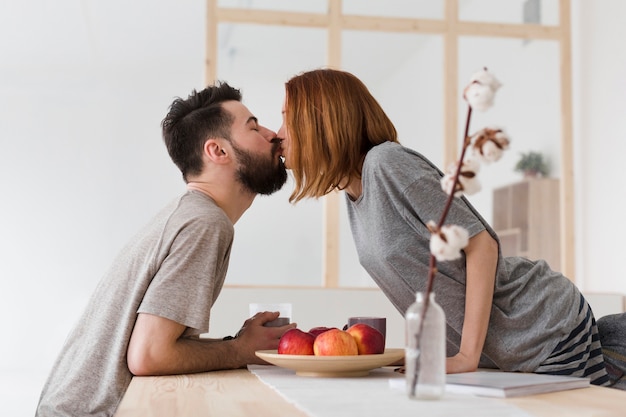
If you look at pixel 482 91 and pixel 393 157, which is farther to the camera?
pixel 393 157

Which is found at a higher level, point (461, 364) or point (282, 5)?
point (282, 5)

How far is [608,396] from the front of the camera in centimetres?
120

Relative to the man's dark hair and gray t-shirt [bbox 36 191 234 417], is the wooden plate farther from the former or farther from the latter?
the man's dark hair

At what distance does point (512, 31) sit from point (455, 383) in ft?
15.1

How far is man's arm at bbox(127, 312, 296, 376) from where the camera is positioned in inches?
59.7

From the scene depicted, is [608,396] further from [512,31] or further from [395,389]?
[512,31]

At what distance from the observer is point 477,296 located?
1478 mm

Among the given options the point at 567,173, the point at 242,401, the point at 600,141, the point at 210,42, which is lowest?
the point at 242,401

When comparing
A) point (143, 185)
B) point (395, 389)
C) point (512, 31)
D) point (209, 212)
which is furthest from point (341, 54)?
point (395, 389)

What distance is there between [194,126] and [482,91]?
1183 mm

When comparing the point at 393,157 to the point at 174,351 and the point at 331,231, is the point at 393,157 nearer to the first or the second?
the point at 174,351

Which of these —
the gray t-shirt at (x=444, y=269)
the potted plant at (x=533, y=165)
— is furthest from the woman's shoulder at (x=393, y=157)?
the potted plant at (x=533, y=165)

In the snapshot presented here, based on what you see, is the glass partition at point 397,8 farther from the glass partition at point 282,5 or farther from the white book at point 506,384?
the white book at point 506,384

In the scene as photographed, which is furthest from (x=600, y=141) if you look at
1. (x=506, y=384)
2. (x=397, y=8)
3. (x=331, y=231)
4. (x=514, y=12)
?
(x=506, y=384)
